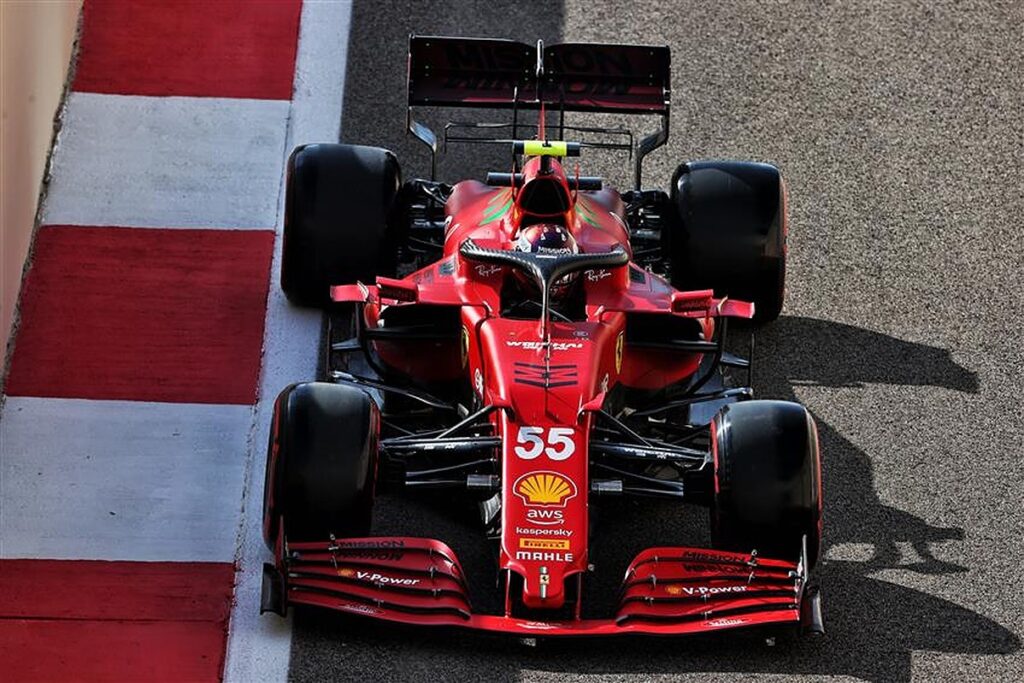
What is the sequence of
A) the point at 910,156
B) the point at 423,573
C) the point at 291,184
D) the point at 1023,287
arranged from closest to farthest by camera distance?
the point at 423,573 → the point at 291,184 → the point at 1023,287 → the point at 910,156

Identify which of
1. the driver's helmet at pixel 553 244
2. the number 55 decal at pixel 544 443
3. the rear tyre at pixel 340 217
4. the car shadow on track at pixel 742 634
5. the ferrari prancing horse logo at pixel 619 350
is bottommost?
the car shadow on track at pixel 742 634

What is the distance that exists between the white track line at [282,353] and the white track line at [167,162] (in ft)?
0.60

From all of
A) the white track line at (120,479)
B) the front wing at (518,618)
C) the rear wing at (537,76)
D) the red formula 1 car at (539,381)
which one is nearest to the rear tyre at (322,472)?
the red formula 1 car at (539,381)

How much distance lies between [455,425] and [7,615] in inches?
87.5

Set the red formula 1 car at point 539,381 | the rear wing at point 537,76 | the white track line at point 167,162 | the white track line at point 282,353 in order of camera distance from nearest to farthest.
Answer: the red formula 1 car at point 539,381, the white track line at point 282,353, the rear wing at point 537,76, the white track line at point 167,162

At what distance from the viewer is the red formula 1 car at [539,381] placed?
392 inches

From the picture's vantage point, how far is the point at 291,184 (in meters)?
12.2

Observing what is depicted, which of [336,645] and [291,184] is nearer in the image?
[336,645]

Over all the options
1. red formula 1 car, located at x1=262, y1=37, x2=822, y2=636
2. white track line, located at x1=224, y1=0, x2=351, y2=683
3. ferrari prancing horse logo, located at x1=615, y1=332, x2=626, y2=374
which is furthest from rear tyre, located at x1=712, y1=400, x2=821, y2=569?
white track line, located at x1=224, y1=0, x2=351, y2=683

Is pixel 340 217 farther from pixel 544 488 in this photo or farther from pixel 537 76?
pixel 544 488

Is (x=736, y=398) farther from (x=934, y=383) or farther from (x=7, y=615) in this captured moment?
(x=7, y=615)

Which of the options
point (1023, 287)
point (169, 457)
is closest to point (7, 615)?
point (169, 457)

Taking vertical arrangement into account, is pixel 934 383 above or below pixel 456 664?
above

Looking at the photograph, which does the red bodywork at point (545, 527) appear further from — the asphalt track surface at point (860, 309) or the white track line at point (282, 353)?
the white track line at point (282, 353)
